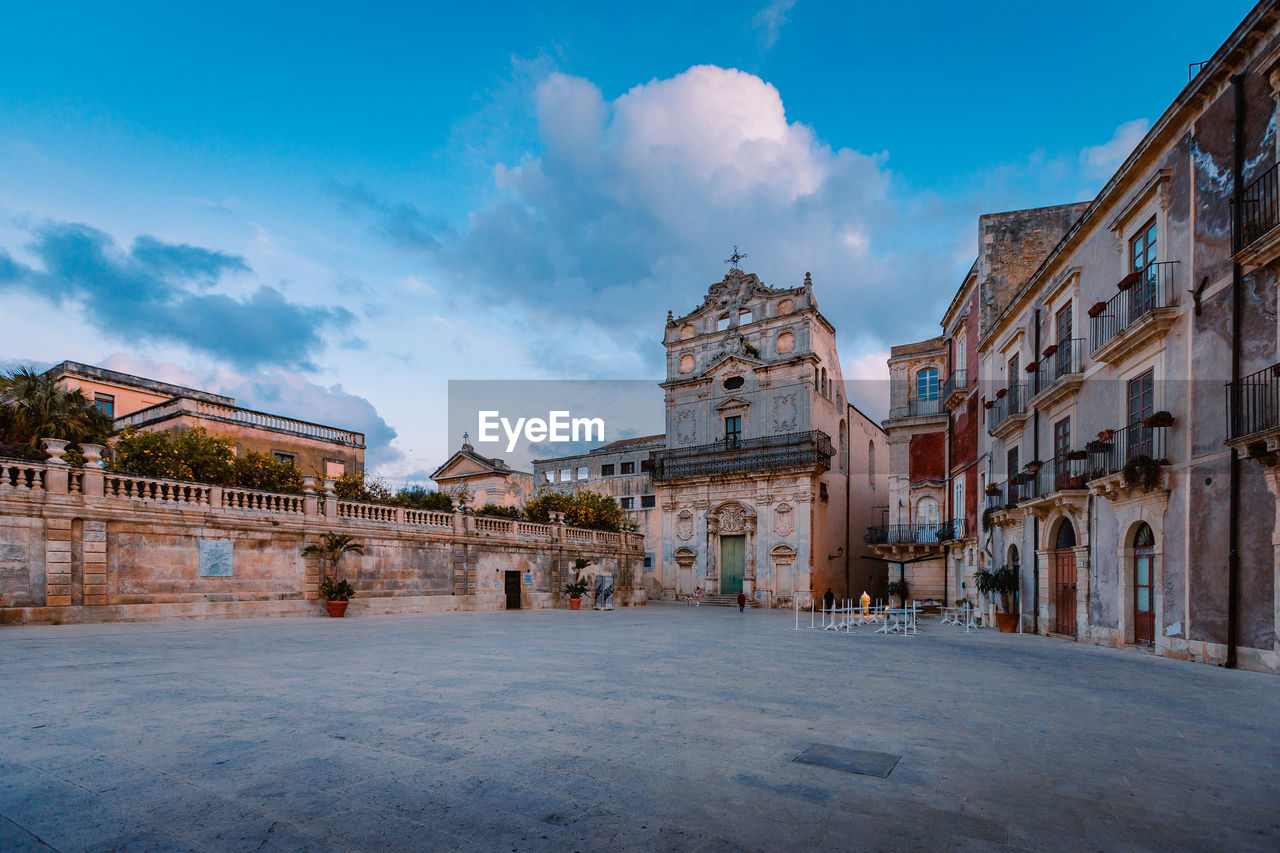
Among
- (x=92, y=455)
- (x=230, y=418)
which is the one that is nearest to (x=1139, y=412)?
(x=92, y=455)

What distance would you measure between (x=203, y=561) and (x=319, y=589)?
11.8ft

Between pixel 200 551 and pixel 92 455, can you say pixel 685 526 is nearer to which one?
pixel 200 551

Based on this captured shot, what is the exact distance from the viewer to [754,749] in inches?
219

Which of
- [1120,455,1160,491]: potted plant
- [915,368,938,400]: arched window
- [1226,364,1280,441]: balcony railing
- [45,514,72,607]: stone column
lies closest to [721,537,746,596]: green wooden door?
[915,368,938,400]: arched window

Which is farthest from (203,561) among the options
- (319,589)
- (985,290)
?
(985,290)

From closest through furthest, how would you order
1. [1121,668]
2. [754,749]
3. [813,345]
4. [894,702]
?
[754,749] → [894,702] → [1121,668] → [813,345]

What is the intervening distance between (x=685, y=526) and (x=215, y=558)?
93.9ft

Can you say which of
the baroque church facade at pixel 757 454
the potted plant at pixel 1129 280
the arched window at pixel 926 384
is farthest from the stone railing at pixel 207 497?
the potted plant at pixel 1129 280

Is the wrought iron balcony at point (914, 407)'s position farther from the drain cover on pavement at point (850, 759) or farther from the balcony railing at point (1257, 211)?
the drain cover on pavement at point (850, 759)

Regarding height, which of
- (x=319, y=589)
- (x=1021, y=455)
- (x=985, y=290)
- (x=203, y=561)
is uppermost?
(x=985, y=290)

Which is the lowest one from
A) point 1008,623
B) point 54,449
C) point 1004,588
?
point 1008,623

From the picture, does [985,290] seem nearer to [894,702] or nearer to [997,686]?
[997,686]

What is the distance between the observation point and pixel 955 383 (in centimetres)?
3048

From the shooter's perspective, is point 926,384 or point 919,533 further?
point 926,384
